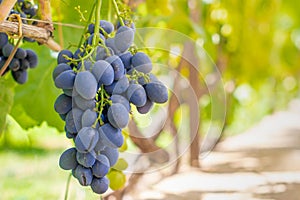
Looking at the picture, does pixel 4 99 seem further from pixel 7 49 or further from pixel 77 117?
pixel 77 117

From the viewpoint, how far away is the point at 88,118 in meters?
0.53

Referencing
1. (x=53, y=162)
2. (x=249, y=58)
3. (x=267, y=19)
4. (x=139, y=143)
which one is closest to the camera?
(x=139, y=143)

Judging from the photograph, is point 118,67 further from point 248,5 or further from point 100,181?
point 248,5

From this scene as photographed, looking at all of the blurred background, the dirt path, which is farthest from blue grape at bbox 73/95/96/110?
the dirt path

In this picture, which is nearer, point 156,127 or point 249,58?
point 156,127

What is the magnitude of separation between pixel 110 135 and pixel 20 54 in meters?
0.35

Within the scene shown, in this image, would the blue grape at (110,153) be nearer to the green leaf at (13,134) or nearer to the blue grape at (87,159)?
the blue grape at (87,159)

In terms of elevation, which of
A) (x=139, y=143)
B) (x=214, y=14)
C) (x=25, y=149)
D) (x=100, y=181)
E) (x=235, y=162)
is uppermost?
(x=214, y=14)

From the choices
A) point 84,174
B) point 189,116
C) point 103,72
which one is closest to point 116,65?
point 103,72

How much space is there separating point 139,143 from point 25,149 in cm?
59

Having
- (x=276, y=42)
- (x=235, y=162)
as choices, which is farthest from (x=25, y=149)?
(x=276, y=42)

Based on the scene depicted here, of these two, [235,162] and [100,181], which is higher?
[235,162]

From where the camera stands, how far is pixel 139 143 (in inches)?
63.6

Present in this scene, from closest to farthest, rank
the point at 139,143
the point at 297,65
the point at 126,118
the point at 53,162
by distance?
the point at 126,118
the point at 139,143
the point at 53,162
the point at 297,65
